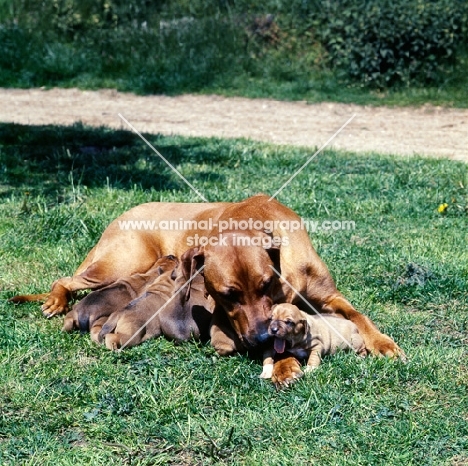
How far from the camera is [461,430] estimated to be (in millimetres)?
3850

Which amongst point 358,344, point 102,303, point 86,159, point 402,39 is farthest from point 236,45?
point 358,344

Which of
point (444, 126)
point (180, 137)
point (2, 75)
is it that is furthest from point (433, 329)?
point (2, 75)

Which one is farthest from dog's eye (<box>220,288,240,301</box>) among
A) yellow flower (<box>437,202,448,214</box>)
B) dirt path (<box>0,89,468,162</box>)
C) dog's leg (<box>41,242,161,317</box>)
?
dirt path (<box>0,89,468,162</box>)

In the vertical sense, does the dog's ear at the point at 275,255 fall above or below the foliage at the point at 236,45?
above

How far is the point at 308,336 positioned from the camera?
4.57m

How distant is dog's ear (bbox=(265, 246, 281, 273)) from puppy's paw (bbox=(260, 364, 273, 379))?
60 cm

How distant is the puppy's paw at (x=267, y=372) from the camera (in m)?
4.45

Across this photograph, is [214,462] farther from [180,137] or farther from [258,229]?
[180,137]

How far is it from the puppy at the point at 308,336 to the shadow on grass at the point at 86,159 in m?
3.65

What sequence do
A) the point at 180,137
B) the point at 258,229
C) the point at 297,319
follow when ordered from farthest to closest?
the point at 180,137 < the point at 258,229 < the point at 297,319

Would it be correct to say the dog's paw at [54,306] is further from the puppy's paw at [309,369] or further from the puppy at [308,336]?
the puppy's paw at [309,369]

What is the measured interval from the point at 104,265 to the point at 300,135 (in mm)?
6098

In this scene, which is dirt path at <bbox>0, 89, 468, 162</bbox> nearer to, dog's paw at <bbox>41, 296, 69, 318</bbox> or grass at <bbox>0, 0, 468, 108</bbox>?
grass at <bbox>0, 0, 468, 108</bbox>

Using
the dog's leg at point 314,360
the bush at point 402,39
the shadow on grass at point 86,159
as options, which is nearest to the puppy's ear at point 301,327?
the dog's leg at point 314,360
